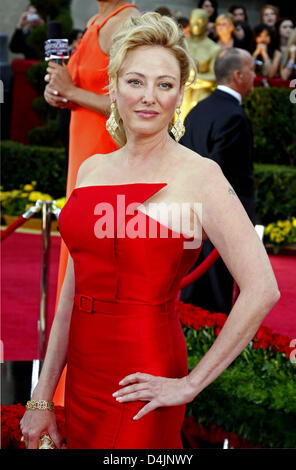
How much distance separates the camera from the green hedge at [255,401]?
4.10m

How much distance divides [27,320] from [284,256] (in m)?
4.09

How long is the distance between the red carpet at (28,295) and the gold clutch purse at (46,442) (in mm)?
3359

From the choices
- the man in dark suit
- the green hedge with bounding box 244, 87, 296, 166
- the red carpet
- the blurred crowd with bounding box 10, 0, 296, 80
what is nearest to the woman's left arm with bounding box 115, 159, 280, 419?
the red carpet

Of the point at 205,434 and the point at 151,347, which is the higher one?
the point at 151,347

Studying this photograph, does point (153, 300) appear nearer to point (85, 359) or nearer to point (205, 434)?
point (85, 359)

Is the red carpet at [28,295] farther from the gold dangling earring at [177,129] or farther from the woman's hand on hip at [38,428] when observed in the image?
the gold dangling earring at [177,129]

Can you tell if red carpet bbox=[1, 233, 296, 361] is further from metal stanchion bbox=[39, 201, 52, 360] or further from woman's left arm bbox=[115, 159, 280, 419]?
woman's left arm bbox=[115, 159, 280, 419]

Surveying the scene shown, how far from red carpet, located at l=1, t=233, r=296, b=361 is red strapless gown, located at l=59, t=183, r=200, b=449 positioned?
3.53 metres

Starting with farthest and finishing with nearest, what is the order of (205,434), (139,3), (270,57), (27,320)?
(139,3), (270,57), (27,320), (205,434)

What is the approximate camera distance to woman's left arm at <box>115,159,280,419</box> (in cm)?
202

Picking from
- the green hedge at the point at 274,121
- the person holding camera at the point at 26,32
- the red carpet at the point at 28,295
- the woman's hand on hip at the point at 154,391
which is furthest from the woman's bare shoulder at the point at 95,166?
the person holding camera at the point at 26,32

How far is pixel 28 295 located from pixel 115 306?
5.59 metres
